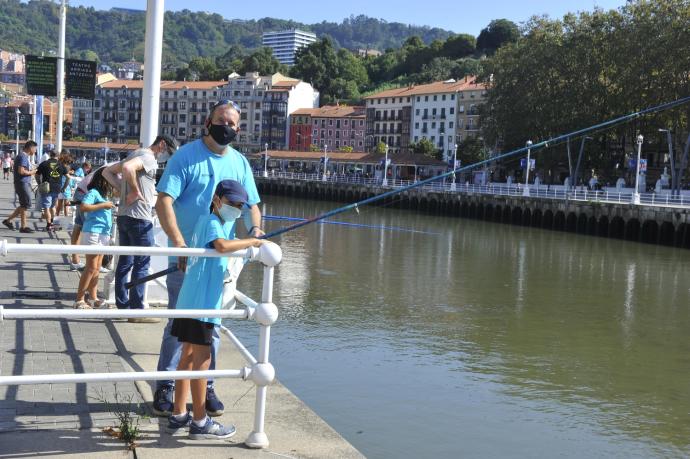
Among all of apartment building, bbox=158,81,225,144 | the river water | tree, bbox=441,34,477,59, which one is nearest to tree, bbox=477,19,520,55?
tree, bbox=441,34,477,59

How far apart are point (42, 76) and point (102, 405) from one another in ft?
59.8

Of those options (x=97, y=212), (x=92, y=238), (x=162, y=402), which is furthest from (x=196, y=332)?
(x=97, y=212)

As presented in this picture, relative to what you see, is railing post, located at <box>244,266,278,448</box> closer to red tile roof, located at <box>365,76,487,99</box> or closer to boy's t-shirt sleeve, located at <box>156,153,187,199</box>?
boy's t-shirt sleeve, located at <box>156,153,187,199</box>

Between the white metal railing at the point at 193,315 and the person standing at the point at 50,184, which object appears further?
the person standing at the point at 50,184

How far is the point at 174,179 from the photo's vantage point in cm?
524

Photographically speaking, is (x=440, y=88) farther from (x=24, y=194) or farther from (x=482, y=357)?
(x=482, y=357)

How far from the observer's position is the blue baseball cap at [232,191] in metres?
5.00

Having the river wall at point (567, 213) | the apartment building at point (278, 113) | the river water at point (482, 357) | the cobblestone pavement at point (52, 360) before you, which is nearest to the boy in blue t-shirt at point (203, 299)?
the cobblestone pavement at point (52, 360)

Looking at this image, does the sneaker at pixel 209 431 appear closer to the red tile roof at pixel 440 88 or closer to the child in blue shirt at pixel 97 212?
the child in blue shirt at pixel 97 212

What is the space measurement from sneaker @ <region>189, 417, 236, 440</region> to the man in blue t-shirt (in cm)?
40

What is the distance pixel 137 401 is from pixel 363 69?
174584mm

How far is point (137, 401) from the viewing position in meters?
5.48

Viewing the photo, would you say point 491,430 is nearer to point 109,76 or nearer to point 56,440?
point 56,440

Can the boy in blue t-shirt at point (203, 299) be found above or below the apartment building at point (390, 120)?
below
